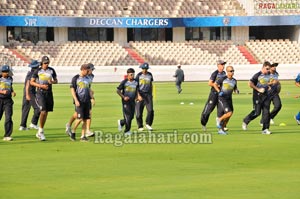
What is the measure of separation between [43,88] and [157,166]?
19.2 ft

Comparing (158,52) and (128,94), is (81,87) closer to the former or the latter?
(128,94)

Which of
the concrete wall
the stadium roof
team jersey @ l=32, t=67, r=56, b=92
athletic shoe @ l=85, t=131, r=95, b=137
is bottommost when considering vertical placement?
athletic shoe @ l=85, t=131, r=95, b=137

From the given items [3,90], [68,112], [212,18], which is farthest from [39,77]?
[212,18]

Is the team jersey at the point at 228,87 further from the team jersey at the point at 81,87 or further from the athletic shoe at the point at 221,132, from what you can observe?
the team jersey at the point at 81,87

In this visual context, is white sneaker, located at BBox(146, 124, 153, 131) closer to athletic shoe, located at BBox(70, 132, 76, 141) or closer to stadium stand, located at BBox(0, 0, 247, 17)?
athletic shoe, located at BBox(70, 132, 76, 141)

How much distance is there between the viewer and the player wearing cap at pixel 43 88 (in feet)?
72.4

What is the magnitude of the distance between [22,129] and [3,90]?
3.69 metres

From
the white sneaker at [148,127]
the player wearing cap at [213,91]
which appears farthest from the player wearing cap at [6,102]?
the player wearing cap at [213,91]

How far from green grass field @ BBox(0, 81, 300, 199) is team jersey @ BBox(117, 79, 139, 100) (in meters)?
1.46

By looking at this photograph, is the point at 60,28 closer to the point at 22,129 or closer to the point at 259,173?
the point at 22,129

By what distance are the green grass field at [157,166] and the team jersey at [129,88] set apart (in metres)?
1.46

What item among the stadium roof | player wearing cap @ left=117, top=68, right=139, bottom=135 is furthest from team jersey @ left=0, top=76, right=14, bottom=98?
the stadium roof

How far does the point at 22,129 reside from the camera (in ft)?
85.4

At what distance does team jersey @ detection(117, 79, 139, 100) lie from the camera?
24.1m
